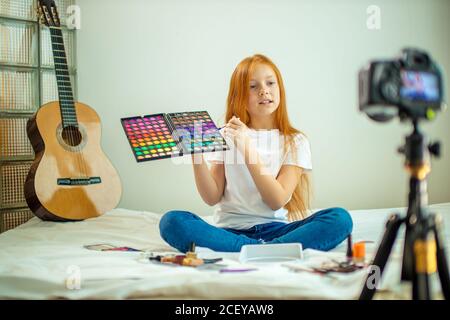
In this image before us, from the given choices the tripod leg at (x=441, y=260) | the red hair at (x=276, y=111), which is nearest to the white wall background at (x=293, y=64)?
the red hair at (x=276, y=111)

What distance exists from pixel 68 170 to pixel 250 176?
1.75 feet

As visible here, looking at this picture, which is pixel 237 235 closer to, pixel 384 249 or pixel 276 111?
pixel 276 111

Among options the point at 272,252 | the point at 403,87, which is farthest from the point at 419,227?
the point at 272,252

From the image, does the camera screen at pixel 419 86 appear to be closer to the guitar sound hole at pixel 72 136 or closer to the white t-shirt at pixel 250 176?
the white t-shirt at pixel 250 176

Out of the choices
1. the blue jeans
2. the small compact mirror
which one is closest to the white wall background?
the blue jeans

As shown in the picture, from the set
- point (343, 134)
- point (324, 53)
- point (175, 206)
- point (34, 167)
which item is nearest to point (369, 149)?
point (343, 134)

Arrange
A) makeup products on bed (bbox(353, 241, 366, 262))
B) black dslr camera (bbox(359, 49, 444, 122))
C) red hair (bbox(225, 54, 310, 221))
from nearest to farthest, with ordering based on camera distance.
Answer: black dslr camera (bbox(359, 49, 444, 122)), makeup products on bed (bbox(353, 241, 366, 262)), red hair (bbox(225, 54, 310, 221))

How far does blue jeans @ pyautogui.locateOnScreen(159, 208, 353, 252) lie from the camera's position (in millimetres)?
1190

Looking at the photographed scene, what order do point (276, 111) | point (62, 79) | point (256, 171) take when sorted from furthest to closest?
point (62, 79) < point (276, 111) < point (256, 171)

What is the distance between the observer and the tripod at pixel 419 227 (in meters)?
0.79

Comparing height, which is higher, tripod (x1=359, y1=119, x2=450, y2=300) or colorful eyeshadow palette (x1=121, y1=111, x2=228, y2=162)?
colorful eyeshadow palette (x1=121, y1=111, x2=228, y2=162)

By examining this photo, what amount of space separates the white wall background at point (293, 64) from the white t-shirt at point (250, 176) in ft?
0.18

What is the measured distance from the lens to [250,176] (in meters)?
1.36

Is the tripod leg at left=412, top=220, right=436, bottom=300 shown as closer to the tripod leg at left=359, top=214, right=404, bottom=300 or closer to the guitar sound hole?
the tripod leg at left=359, top=214, right=404, bottom=300
